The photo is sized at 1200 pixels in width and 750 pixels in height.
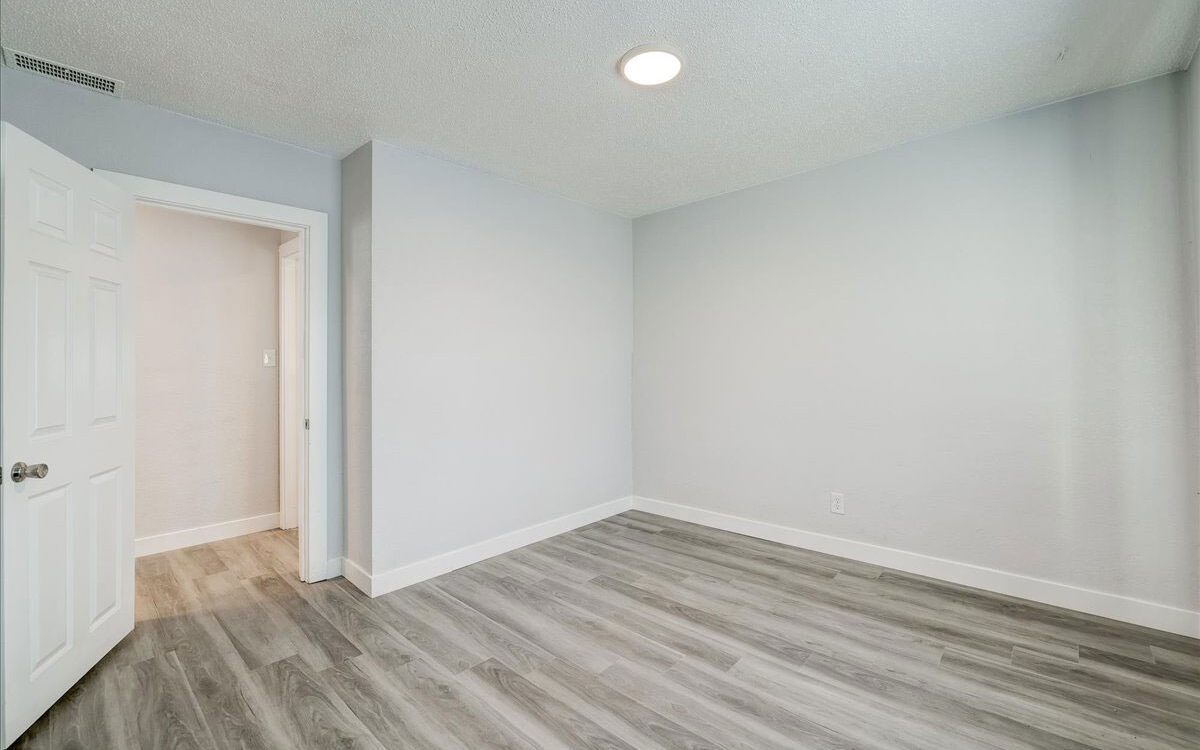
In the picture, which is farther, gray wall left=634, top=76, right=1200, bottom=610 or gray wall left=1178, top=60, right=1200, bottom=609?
gray wall left=634, top=76, right=1200, bottom=610

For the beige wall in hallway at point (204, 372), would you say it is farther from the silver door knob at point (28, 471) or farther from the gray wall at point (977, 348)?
the gray wall at point (977, 348)

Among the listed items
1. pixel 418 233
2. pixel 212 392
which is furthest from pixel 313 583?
pixel 418 233

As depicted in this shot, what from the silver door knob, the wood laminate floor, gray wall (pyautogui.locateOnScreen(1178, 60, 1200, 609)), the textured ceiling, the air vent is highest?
the textured ceiling

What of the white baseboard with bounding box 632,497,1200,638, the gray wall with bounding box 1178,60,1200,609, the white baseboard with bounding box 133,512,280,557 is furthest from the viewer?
the white baseboard with bounding box 133,512,280,557

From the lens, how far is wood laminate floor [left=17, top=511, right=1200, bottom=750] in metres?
1.80

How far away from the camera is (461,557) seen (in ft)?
10.8

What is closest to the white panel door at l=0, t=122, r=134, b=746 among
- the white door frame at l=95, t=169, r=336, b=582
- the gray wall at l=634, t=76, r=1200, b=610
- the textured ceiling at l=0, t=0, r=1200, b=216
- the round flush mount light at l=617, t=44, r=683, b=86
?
the textured ceiling at l=0, t=0, r=1200, b=216

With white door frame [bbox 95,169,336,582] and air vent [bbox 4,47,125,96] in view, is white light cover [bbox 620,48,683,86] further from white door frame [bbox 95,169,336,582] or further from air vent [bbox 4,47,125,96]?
air vent [bbox 4,47,125,96]

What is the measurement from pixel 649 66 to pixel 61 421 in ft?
9.08

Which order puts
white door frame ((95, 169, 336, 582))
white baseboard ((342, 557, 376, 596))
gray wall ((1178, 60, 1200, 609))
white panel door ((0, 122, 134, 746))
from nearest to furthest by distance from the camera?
1. white panel door ((0, 122, 134, 746))
2. gray wall ((1178, 60, 1200, 609))
3. white baseboard ((342, 557, 376, 596))
4. white door frame ((95, 169, 336, 582))

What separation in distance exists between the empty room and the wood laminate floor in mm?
20

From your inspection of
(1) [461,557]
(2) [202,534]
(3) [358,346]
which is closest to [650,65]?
(3) [358,346]

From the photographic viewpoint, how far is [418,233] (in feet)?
10.2

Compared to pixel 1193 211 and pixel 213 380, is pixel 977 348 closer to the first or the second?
pixel 1193 211
